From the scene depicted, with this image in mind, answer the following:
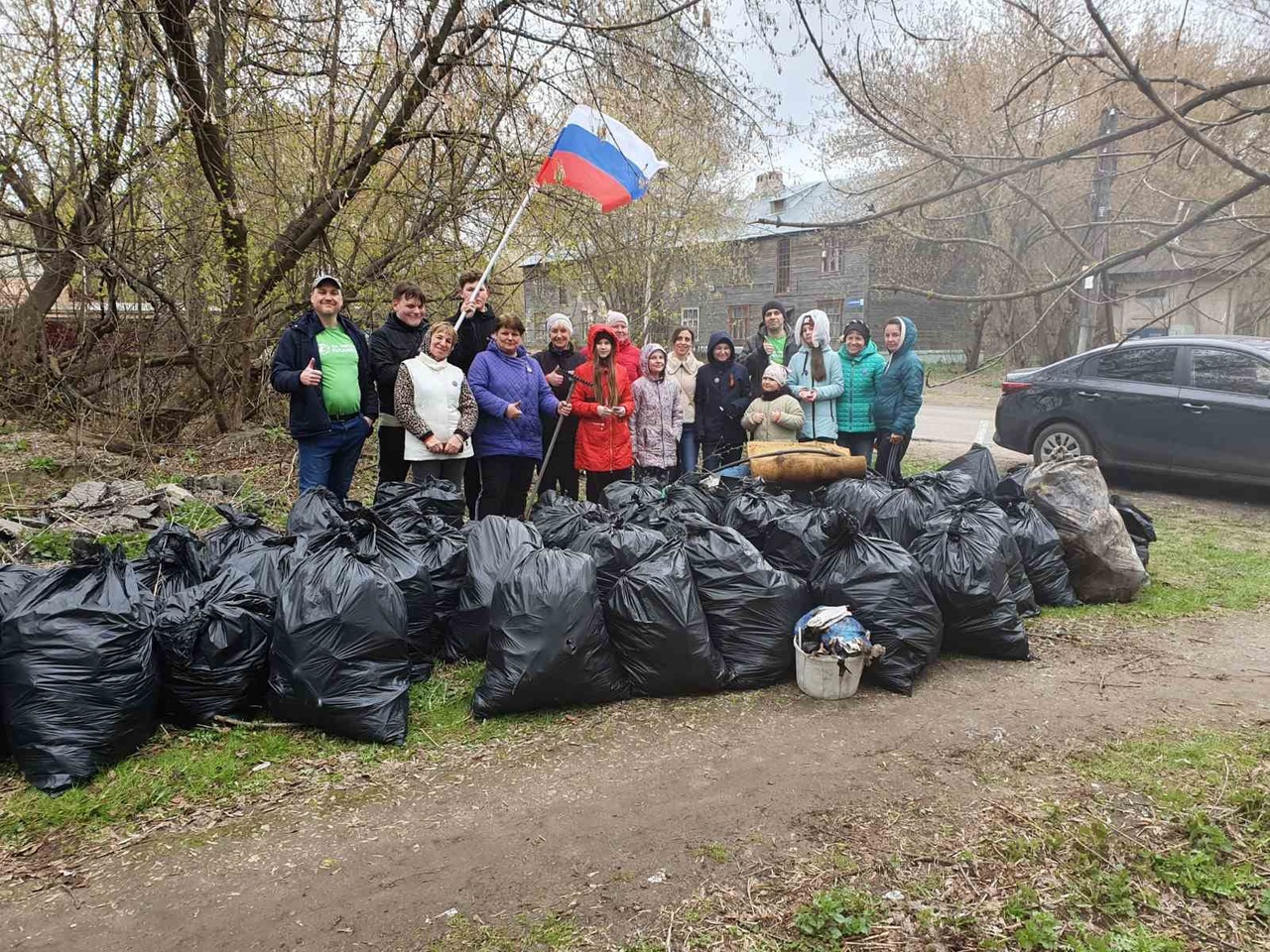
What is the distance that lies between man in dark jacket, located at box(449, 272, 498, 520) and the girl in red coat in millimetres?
673

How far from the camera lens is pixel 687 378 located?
5.92 metres

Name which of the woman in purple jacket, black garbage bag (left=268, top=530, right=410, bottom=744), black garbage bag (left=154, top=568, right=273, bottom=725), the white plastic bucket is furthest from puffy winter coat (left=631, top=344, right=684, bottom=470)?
black garbage bag (left=154, top=568, right=273, bottom=725)

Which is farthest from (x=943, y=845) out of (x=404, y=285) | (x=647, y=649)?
(x=404, y=285)

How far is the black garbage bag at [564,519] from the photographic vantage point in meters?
3.86

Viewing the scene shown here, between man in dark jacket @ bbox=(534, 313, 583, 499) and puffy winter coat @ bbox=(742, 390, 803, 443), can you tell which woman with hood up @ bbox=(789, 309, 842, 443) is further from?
man in dark jacket @ bbox=(534, 313, 583, 499)

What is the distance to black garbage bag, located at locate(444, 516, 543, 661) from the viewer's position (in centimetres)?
339

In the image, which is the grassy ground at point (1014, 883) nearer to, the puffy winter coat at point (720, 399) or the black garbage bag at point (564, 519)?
the black garbage bag at point (564, 519)

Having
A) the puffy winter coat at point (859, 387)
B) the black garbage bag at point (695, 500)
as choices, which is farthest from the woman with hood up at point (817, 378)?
the black garbage bag at point (695, 500)

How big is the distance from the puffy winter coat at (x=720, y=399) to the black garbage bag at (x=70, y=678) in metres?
3.97

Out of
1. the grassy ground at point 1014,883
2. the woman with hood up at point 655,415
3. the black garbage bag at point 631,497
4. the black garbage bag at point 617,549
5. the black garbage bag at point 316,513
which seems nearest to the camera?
the grassy ground at point 1014,883

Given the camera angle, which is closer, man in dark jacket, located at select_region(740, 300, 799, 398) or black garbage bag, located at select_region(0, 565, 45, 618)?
black garbage bag, located at select_region(0, 565, 45, 618)

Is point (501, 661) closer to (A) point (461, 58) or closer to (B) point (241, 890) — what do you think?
(B) point (241, 890)

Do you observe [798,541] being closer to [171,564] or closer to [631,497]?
[631,497]

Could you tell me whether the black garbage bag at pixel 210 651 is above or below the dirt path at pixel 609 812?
above
